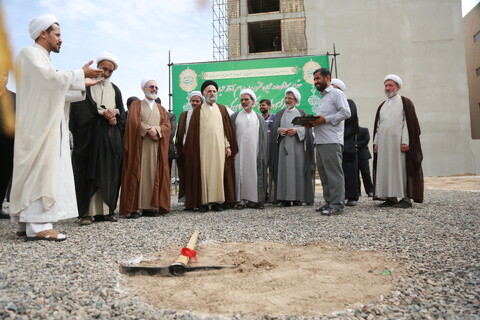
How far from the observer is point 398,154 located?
14.2ft

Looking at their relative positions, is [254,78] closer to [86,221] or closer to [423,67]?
[86,221]

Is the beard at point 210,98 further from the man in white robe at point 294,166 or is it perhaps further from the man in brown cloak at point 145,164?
the man in white robe at point 294,166

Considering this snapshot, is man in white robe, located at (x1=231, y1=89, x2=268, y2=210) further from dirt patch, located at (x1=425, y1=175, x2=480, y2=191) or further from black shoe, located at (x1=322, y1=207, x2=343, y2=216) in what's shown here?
dirt patch, located at (x1=425, y1=175, x2=480, y2=191)

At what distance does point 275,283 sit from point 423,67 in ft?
53.6

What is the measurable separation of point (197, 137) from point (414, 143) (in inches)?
106

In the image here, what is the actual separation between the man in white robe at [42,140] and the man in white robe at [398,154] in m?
3.40

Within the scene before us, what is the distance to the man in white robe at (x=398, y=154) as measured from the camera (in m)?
4.27

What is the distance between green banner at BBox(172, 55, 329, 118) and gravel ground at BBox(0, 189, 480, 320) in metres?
6.42

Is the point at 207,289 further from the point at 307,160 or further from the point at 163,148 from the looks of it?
the point at 307,160

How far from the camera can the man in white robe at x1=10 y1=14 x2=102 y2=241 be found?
102 inches

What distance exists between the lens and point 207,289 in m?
1.58

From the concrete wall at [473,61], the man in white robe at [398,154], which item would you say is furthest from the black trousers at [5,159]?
the concrete wall at [473,61]

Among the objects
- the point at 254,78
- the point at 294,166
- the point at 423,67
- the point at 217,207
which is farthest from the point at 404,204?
the point at 423,67

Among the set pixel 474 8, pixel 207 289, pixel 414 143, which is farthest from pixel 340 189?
pixel 474 8
